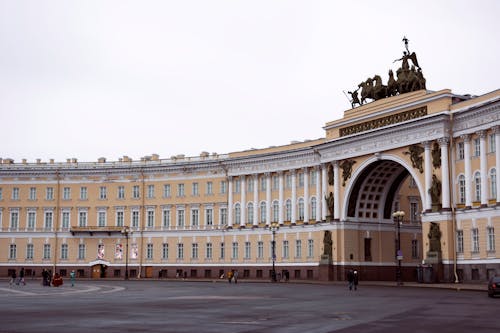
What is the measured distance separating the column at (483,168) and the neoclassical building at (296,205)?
3.4 inches

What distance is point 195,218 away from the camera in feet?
303

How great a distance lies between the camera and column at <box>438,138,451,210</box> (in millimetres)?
61750

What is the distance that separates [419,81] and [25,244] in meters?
56.7

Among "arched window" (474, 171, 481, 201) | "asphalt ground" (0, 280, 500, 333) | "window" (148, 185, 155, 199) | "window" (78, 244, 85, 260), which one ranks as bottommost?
"asphalt ground" (0, 280, 500, 333)

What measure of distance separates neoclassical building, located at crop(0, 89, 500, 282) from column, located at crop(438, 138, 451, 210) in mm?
89

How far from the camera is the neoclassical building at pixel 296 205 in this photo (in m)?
60.6

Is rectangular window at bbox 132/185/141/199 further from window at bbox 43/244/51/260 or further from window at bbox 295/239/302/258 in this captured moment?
window at bbox 295/239/302/258

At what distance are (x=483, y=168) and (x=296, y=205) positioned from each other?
89.6 feet

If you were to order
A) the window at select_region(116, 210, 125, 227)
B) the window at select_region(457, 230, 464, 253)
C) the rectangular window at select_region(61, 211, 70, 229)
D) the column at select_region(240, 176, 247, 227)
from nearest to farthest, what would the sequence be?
the window at select_region(457, 230, 464, 253) < the column at select_region(240, 176, 247, 227) < the window at select_region(116, 210, 125, 227) < the rectangular window at select_region(61, 211, 70, 229)

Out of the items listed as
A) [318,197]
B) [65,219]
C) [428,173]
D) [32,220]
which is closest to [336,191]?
[318,197]

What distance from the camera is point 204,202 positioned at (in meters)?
91.9

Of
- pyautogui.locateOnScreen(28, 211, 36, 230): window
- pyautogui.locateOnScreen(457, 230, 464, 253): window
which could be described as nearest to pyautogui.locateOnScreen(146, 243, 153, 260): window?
pyautogui.locateOnScreen(28, 211, 36, 230): window

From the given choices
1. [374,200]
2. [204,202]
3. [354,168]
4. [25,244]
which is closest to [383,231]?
[374,200]

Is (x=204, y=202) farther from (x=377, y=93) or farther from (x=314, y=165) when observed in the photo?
(x=377, y=93)
